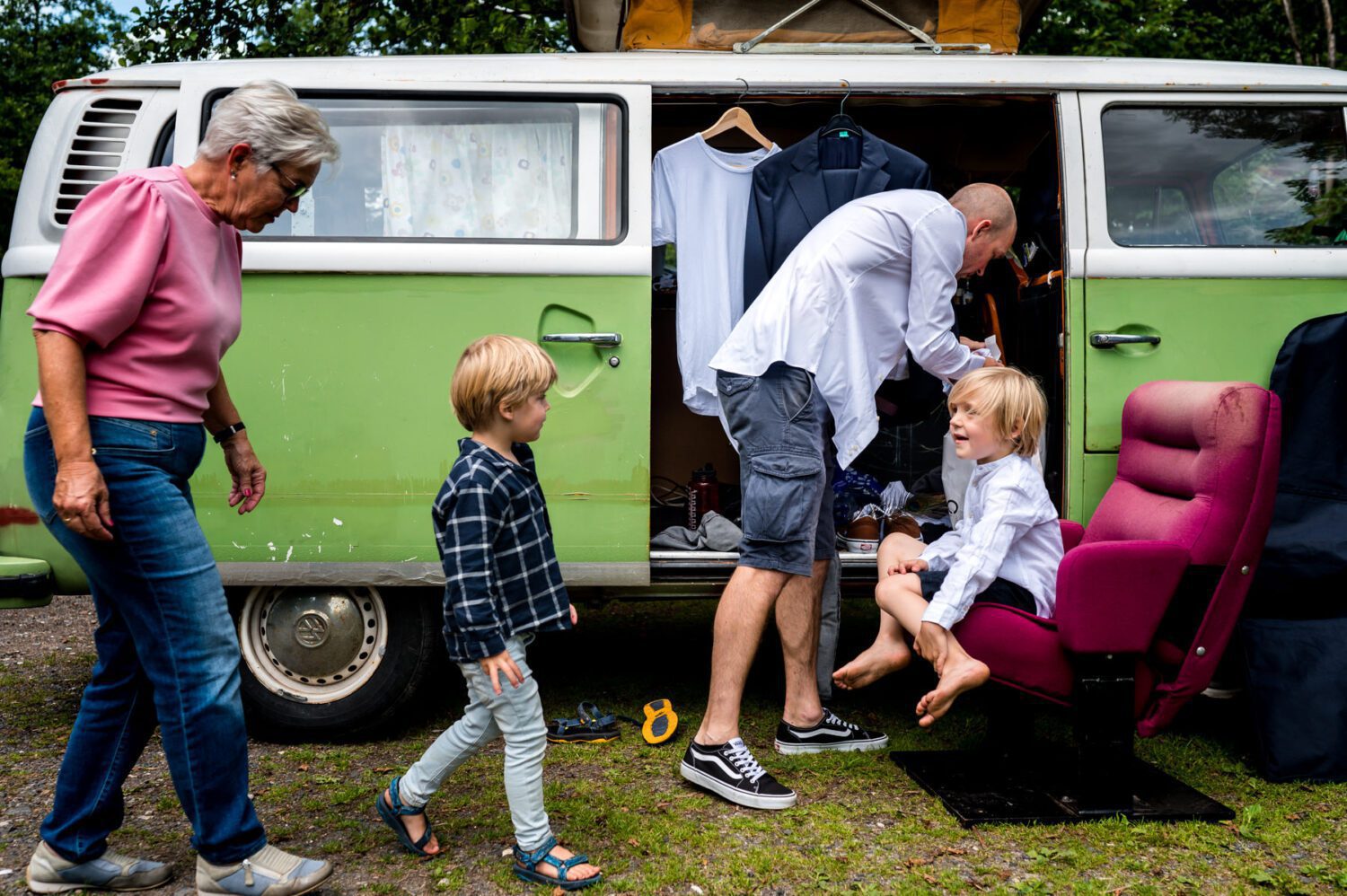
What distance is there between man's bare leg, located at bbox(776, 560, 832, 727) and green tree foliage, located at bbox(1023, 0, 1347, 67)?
883cm

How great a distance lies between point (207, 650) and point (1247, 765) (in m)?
3.17

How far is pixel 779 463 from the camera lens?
11.1ft

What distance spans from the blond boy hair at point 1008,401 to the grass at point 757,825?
1.12 m

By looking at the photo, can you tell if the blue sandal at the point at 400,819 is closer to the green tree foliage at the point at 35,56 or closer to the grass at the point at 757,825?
the grass at the point at 757,825

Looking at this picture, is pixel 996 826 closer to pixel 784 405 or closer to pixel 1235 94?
pixel 784 405

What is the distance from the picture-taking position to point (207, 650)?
2.43 metres

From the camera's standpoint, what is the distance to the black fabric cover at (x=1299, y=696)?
3389 millimetres

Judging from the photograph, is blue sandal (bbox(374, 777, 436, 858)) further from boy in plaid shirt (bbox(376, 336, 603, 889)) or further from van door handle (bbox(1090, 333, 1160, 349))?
van door handle (bbox(1090, 333, 1160, 349))

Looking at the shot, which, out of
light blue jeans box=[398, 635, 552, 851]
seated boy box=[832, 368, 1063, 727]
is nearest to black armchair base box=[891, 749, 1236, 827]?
seated boy box=[832, 368, 1063, 727]

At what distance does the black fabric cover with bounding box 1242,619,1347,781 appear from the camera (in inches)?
133

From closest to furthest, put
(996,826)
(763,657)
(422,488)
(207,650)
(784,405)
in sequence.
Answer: (207,650), (996,826), (784,405), (422,488), (763,657)

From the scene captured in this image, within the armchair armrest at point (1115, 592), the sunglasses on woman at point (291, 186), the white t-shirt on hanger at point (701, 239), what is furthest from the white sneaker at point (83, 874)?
the armchair armrest at point (1115, 592)

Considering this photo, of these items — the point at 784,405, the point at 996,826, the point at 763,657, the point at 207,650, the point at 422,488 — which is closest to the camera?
the point at 207,650

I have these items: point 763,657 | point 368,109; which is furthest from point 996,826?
point 368,109
